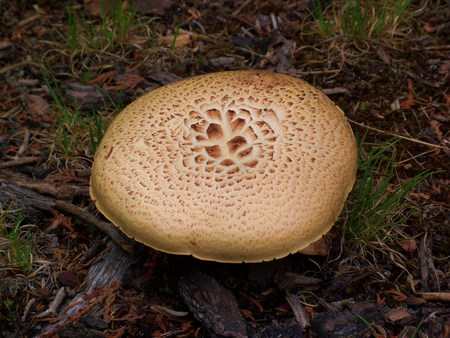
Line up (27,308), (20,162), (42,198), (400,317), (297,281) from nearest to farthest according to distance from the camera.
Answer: (400,317) < (27,308) < (297,281) < (42,198) < (20,162)

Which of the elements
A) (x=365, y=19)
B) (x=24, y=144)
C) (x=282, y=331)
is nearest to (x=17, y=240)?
(x=24, y=144)

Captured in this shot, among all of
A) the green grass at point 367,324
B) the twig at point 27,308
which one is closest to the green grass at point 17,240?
the twig at point 27,308

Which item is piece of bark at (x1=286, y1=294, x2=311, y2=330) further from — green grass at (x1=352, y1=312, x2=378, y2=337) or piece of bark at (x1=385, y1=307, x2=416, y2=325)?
piece of bark at (x1=385, y1=307, x2=416, y2=325)

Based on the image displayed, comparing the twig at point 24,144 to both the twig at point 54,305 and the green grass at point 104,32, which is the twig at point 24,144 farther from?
the twig at point 54,305

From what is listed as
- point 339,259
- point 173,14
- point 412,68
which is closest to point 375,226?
point 339,259

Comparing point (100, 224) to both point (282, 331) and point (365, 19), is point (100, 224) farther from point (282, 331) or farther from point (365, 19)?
point (365, 19)

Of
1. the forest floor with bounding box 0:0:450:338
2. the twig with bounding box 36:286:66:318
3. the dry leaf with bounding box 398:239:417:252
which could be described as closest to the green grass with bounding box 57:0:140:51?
the forest floor with bounding box 0:0:450:338

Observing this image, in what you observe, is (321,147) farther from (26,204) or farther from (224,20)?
(224,20)
